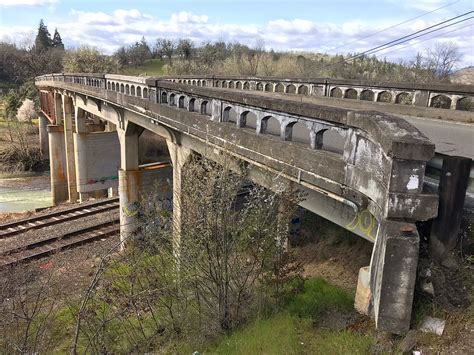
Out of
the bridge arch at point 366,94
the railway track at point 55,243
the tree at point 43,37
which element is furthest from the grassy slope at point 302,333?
the tree at point 43,37

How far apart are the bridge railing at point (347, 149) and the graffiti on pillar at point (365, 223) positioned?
214 millimetres

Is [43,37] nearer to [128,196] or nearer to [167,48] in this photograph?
[167,48]

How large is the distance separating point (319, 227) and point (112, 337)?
5264 millimetres

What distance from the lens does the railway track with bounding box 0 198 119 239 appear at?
67.1 ft

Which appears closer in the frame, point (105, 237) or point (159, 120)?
point (159, 120)

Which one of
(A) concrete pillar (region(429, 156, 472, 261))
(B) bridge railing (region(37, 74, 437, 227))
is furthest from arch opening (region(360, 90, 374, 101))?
(A) concrete pillar (region(429, 156, 472, 261))

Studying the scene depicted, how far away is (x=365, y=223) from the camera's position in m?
4.87

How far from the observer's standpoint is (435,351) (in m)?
3.73

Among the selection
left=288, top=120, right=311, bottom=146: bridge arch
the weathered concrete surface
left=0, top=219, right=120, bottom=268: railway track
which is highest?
left=288, top=120, right=311, bottom=146: bridge arch

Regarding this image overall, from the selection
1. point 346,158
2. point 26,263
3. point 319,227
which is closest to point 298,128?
point 319,227

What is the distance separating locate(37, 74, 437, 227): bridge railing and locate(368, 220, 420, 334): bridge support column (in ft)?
0.58

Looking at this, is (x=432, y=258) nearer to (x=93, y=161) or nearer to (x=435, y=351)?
(x=435, y=351)

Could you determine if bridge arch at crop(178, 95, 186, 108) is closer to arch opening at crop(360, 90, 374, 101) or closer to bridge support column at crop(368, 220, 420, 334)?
arch opening at crop(360, 90, 374, 101)

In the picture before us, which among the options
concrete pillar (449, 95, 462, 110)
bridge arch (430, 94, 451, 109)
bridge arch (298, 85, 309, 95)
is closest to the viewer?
concrete pillar (449, 95, 462, 110)
